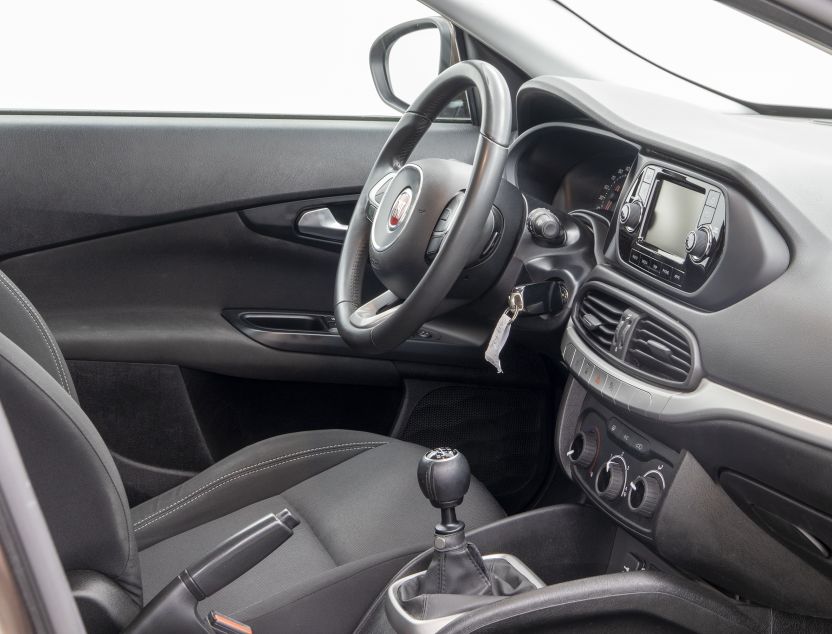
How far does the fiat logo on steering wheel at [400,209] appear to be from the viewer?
4.12 feet

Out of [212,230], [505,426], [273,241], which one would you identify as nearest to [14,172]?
[212,230]

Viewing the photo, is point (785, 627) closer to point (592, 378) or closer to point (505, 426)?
point (592, 378)

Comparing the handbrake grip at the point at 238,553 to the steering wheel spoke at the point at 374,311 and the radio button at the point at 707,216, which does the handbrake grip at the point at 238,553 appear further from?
the radio button at the point at 707,216

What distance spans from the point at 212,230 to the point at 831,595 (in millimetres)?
1178

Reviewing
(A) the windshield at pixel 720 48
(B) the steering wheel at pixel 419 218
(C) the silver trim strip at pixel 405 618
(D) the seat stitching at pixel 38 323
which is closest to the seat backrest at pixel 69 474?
(D) the seat stitching at pixel 38 323

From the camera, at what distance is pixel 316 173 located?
1.72m

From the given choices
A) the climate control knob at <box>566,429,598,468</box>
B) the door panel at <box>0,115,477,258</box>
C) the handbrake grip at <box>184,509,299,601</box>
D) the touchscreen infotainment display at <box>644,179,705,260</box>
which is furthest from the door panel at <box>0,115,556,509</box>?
the handbrake grip at <box>184,509,299,601</box>

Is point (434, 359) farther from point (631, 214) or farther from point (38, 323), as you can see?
point (38, 323)

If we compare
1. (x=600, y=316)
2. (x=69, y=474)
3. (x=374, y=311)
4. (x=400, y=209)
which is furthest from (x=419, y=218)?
(x=69, y=474)

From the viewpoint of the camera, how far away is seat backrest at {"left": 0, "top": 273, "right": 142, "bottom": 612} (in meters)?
0.79

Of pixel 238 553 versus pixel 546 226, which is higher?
pixel 546 226

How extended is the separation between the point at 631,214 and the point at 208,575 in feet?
2.16

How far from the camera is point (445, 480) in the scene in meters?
1.08

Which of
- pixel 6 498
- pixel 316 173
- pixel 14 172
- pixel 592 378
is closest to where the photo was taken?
pixel 6 498
